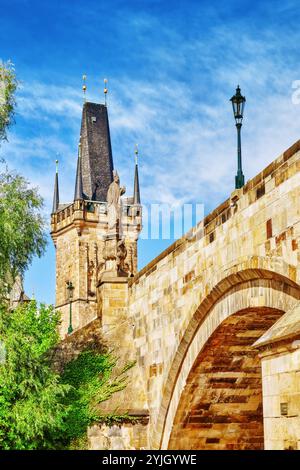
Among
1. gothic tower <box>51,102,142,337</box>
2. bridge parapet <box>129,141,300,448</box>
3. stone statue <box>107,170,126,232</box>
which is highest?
gothic tower <box>51,102,142,337</box>

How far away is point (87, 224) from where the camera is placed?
227 feet

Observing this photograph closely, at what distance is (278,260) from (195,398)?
6.12 meters

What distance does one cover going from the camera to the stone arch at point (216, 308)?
440 inches

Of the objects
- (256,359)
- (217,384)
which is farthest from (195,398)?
(256,359)

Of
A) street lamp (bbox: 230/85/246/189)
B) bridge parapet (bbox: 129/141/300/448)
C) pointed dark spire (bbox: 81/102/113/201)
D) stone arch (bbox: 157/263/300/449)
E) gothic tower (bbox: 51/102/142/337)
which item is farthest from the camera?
pointed dark spire (bbox: 81/102/113/201)

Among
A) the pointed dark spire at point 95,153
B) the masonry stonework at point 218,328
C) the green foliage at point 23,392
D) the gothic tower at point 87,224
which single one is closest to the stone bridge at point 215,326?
the masonry stonework at point 218,328

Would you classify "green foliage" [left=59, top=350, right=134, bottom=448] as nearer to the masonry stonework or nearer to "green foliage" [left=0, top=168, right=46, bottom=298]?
the masonry stonework

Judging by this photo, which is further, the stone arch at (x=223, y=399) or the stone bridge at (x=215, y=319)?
the stone arch at (x=223, y=399)

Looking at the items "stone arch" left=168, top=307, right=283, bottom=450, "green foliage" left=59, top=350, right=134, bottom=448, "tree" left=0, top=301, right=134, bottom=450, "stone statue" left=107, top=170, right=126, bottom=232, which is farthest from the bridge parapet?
"stone statue" left=107, top=170, right=126, bottom=232

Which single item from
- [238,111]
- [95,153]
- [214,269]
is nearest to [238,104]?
[238,111]

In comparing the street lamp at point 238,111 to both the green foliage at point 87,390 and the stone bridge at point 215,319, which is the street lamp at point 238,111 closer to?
the stone bridge at point 215,319

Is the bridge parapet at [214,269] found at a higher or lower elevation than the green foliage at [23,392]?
higher

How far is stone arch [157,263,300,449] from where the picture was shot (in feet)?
36.6

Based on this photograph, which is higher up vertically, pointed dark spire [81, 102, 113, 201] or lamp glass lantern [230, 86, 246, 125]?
pointed dark spire [81, 102, 113, 201]
